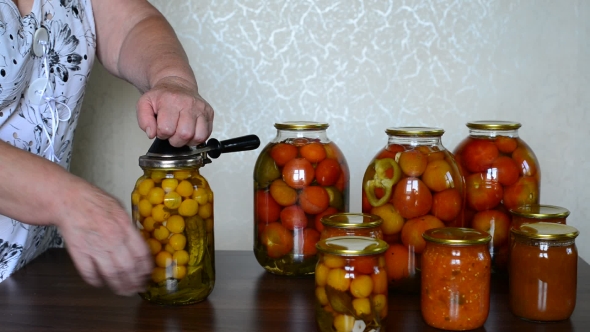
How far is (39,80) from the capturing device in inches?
41.4

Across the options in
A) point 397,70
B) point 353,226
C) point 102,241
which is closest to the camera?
point 102,241

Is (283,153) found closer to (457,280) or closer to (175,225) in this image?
(175,225)

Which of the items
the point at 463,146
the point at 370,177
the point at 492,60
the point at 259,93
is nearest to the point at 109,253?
the point at 370,177

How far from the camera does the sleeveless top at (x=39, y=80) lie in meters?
0.99

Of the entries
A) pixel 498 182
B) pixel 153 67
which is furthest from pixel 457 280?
pixel 153 67

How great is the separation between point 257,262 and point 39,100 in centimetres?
44

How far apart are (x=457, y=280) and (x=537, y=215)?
0.18 m

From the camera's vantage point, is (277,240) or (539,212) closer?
(539,212)

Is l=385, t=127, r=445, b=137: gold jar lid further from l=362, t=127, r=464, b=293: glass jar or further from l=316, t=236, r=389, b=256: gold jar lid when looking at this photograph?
l=316, t=236, r=389, b=256: gold jar lid

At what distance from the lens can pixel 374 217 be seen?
887 mm

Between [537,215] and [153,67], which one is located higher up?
[153,67]

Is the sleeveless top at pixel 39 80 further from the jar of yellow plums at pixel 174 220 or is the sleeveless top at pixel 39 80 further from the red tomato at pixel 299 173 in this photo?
the red tomato at pixel 299 173

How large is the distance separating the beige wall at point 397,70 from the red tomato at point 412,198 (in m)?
0.50

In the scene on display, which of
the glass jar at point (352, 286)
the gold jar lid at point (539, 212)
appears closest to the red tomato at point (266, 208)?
the glass jar at point (352, 286)
